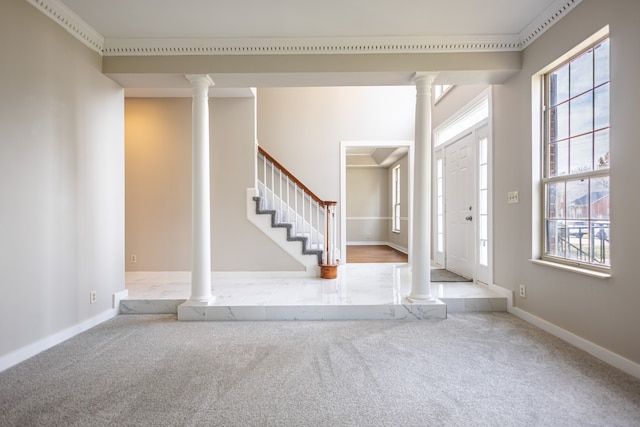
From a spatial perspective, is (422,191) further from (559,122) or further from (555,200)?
(559,122)

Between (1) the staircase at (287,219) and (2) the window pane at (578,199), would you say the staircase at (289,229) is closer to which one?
(1) the staircase at (287,219)

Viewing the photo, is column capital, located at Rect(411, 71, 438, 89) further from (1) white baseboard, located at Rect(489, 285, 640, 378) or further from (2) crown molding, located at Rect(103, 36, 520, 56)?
(1) white baseboard, located at Rect(489, 285, 640, 378)

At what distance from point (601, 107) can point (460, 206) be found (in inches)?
93.6

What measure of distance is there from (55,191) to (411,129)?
17.2ft

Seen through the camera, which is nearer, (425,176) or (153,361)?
(153,361)

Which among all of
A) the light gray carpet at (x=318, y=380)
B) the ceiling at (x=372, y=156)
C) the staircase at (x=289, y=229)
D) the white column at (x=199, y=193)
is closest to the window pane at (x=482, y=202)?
the light gray carpet at (x=318, y=380)

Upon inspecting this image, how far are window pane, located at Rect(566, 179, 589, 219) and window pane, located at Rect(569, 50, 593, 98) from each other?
0.77 metres

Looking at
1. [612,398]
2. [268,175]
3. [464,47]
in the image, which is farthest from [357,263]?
[612,398]

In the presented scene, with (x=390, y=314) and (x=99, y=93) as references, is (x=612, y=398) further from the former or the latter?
(x=99, y=93)

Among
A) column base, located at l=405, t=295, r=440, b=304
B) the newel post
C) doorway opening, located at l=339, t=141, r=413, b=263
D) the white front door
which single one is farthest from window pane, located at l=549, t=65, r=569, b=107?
doorway opening, located at l=339, t=141, r=413, b=263

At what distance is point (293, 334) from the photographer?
2932mm

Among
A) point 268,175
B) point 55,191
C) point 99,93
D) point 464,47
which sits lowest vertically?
point 55,191

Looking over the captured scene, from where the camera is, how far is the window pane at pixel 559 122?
2.87m

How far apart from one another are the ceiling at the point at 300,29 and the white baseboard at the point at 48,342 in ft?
8.14
